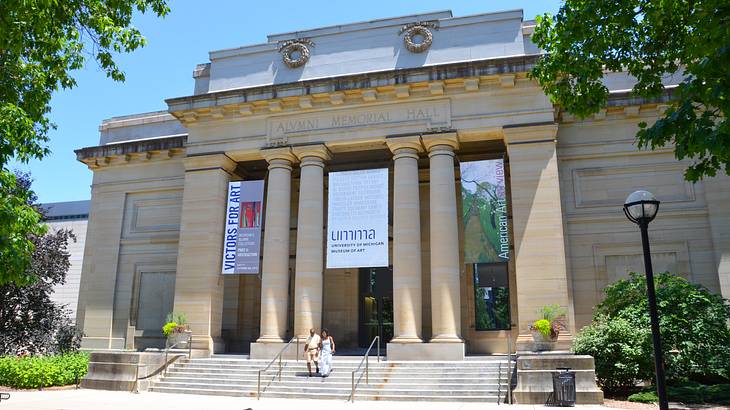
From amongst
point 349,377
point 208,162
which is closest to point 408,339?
point 349,377

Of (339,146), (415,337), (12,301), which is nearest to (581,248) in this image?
(415,337)

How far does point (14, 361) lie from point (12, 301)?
5.68 metres

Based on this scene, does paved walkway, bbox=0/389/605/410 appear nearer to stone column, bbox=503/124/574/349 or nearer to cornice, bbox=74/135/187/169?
stone column, bbox=503/124/574/349

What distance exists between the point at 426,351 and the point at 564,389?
5650 mm

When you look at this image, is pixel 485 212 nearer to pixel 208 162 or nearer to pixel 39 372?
pixel 208 162

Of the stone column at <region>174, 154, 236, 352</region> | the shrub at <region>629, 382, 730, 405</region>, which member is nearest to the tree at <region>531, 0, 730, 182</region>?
the shrub at <region>629, 382, 730, 405</region>

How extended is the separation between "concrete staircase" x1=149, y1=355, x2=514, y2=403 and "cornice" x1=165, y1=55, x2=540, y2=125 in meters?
9.86

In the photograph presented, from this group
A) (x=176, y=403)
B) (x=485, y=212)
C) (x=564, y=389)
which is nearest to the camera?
(x=564, y=389)

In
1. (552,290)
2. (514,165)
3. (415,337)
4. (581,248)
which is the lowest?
(415,337)

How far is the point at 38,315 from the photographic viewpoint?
2567cm

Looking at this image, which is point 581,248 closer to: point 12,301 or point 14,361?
point 14,361

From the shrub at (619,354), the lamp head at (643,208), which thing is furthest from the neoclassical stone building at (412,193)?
the lamp head at (643,208)

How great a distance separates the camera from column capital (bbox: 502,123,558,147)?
2116cm

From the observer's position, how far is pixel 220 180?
79.9 ft
